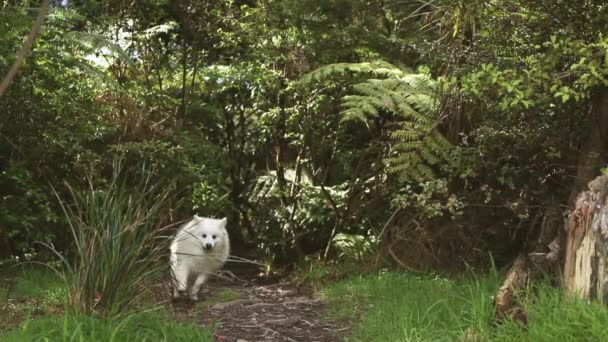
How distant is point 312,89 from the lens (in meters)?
8.05

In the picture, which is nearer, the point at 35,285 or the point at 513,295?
the point at 513,295

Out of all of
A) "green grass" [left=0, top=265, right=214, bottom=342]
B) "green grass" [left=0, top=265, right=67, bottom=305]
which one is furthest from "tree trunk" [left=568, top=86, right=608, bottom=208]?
"green grass" [left=0, top=265, right=67, bottom=305]

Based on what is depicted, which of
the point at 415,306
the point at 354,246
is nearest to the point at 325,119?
the point at 354,246

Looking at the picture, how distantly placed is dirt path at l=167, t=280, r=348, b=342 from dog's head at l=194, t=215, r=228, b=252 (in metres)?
0.46

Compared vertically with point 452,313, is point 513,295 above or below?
above

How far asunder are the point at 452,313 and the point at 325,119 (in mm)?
4423

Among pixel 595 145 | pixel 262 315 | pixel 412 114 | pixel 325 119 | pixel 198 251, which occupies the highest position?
pixel 325 119

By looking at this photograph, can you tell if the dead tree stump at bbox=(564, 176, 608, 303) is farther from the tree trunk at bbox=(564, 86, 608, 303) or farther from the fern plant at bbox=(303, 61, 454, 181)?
the fern plant at bbox=(303, 61, 454, 181)

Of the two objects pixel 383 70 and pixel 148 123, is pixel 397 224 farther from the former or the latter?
pixel 148 123

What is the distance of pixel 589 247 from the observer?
12.7 feet

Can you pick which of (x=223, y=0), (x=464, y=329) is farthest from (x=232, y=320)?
(x=223, y=0)

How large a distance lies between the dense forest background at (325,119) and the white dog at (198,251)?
477mm

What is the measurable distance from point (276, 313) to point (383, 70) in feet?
8.07

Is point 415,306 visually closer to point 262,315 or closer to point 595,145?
point 262,315
